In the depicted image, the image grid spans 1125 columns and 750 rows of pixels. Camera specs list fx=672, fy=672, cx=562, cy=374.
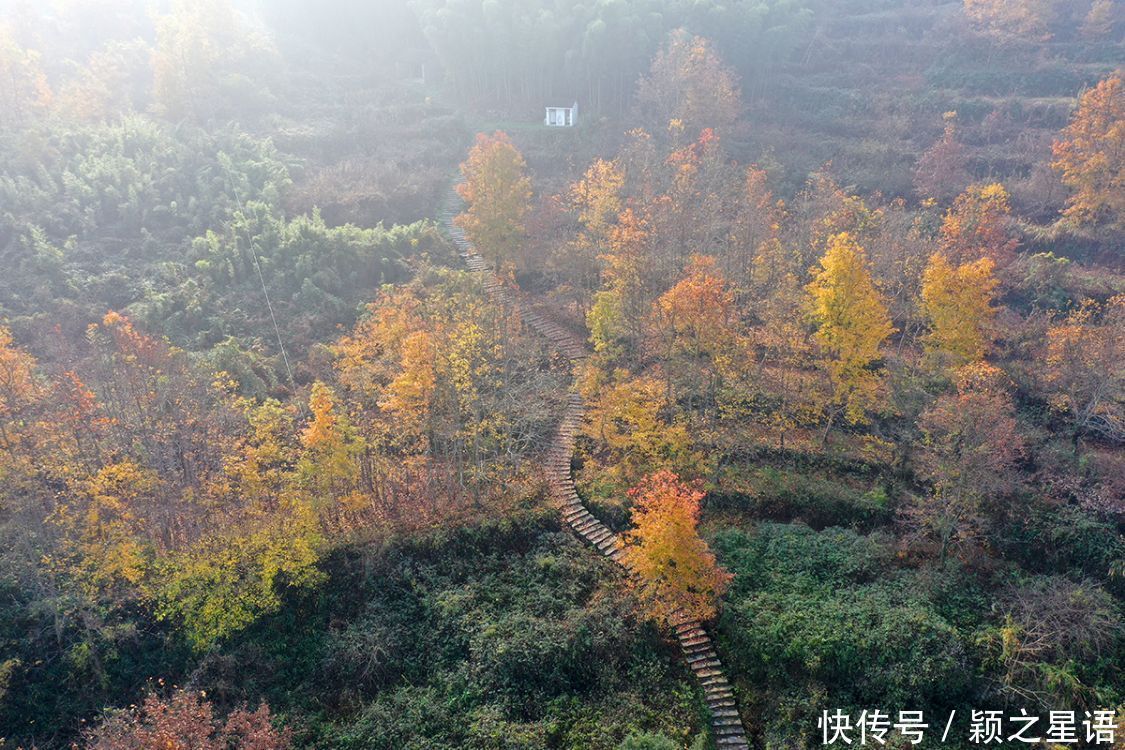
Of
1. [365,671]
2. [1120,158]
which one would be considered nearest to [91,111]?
[365,671]

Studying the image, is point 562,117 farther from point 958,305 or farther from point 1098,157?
point 958,305

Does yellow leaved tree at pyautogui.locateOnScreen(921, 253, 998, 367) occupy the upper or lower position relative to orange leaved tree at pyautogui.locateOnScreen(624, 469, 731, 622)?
upper

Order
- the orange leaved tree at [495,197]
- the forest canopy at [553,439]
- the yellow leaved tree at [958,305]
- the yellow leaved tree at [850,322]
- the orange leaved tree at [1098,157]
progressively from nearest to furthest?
the forest canopy at [553,439] < the yellow leaved tree at [850,322] < the yellow leaved tree at [958,305] < the orange leaved tree at [1098,157] < the orange leaved tree at [495,197]

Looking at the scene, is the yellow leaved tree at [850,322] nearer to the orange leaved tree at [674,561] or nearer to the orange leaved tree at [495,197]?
the orange leaved tree at [674,561]

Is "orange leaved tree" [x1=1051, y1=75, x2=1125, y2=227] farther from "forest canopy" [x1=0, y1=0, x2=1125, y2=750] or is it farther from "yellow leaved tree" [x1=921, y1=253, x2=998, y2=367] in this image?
"yellow leaved tree" [x1=921, y1=253, x2=998, y2=367]

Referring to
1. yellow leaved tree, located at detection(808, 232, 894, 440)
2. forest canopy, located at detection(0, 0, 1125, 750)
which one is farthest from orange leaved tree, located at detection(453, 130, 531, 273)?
yellow leaved tree, located at detection(808, 232, 894, 440)

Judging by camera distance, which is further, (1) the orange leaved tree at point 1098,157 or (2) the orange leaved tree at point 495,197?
(2) the orange leaved tree at point 495,197

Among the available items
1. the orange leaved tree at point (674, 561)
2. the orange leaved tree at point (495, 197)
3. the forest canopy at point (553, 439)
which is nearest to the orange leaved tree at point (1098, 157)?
the forest canopy at point (553, 439)
